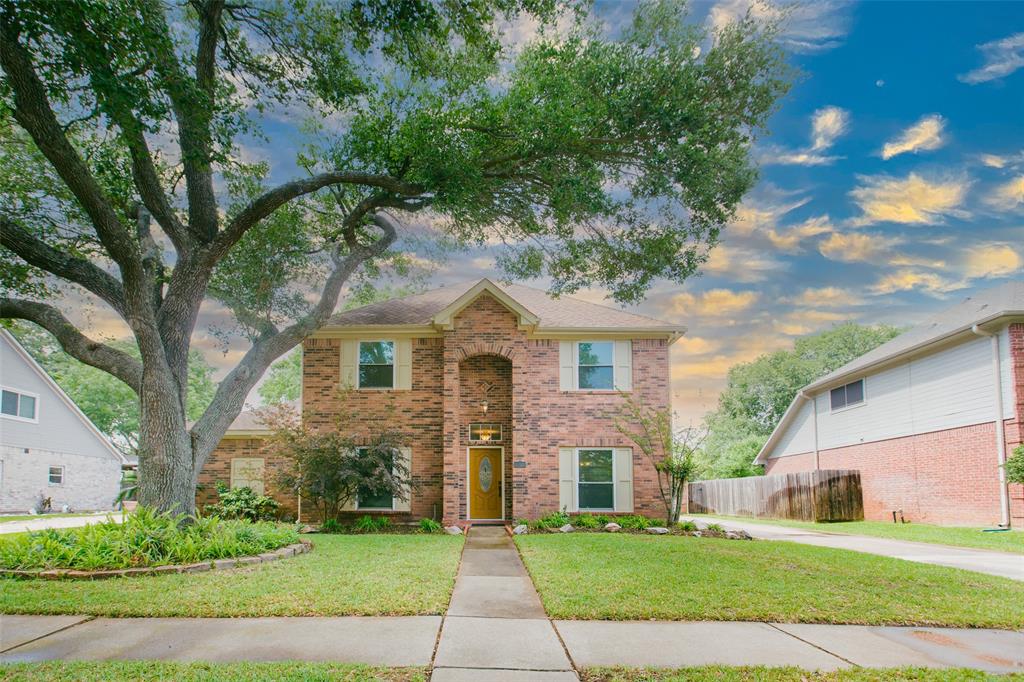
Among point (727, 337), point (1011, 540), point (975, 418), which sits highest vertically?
point (727, 337)

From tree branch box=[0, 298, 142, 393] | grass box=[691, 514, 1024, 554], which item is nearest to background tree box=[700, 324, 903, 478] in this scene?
grass box=[691, 514, 1024, 554]

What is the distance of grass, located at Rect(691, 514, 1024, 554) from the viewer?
1295cm

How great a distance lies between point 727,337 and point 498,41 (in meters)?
19.2

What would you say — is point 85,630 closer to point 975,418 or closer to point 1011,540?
point 1011,540

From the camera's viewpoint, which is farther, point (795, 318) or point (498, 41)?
point (795, 318)

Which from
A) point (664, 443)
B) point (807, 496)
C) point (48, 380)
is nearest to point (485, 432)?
point (664, 443)

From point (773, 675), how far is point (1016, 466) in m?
13.1

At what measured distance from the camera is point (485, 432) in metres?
17.2

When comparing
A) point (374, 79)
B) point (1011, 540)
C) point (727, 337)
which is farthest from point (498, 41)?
point (727, 337)

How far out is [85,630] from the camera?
578 centimetres

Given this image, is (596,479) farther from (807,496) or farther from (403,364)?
(807,496)

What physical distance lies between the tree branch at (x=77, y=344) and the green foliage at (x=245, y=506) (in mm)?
6644

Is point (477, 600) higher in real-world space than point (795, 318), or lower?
lower

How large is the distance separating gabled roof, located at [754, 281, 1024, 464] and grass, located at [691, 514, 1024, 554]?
4.80m
